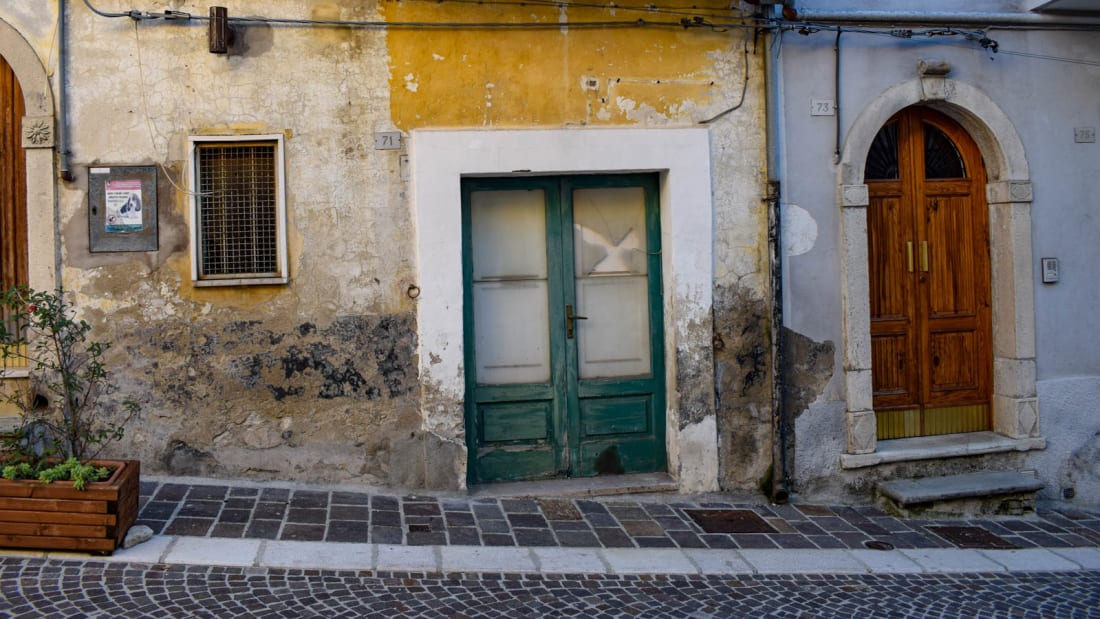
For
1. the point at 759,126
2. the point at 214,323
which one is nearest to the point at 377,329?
the point at 214,323

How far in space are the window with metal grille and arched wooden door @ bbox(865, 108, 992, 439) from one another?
15.0 ft

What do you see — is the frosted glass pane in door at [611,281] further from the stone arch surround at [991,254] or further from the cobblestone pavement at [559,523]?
the stone arch surround at [991,254]

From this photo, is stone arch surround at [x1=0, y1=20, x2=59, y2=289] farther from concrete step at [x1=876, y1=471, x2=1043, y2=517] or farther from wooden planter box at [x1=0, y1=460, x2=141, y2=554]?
concrete step at [x1=876, y1=471, x2=1043, y2=517]

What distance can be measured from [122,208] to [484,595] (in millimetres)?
3732

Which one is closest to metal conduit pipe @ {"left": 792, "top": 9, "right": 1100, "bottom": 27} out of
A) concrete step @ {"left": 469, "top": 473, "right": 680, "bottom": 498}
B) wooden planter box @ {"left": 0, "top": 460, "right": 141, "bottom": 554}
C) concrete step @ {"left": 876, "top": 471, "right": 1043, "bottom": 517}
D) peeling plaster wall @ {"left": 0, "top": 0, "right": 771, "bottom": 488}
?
peeling plaster wall @ {"left": 0, "top": 0, "right": 771, "bottom": 488}

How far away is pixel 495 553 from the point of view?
621 centimetres

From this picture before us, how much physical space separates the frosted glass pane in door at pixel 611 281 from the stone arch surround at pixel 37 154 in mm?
3697

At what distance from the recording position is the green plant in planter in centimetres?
588

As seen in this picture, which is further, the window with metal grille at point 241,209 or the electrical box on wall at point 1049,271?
the electrical box on wall at point 1049,271

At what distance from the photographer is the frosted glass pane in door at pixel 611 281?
776 centimetres

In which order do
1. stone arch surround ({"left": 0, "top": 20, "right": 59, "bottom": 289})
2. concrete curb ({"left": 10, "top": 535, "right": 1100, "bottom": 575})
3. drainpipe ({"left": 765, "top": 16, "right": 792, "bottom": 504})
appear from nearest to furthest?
1. concrete curb ({"left": 10, "top": 535, "right": 1100, "bottom": 575})
2. stone arch surround ({"left": 0, "top": 20, "right": 59, "bottom": 289})
3. drainpipe ({"left": 765, "top": 16, "right": 792, "bottom": 504})

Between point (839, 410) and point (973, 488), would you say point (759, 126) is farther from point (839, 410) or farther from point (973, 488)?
point (973, 488)

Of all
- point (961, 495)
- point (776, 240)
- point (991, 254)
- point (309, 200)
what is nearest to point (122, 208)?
point (309, 200)

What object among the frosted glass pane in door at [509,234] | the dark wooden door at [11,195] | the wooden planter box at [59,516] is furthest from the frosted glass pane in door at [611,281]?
the dark wooden door at [11,195]
